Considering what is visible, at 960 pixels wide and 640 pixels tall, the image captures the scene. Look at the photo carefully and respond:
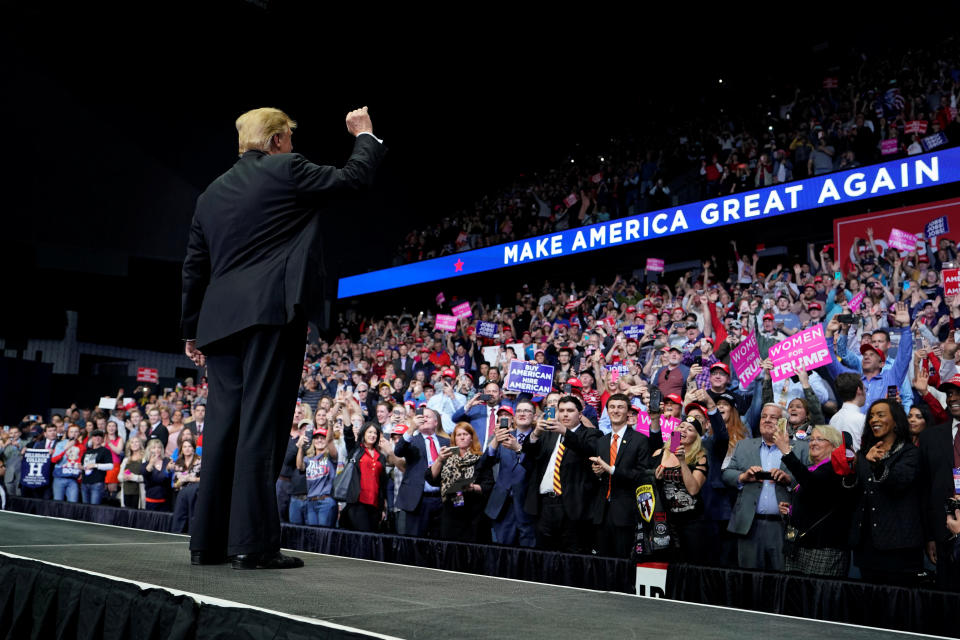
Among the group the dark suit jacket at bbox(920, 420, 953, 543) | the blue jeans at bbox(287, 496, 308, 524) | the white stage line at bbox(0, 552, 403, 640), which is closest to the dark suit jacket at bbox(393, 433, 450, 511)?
the blue jeans at bbox(287, 496, 308, 524)

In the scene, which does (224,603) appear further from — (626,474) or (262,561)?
(626,474)

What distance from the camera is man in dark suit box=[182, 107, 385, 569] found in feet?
7.54

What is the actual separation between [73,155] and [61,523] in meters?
17.2

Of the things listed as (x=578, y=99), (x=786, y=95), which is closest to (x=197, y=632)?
(x=786, y=95)

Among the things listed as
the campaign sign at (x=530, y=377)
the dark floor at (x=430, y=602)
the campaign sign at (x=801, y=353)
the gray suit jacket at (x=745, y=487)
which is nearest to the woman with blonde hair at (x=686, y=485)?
the gray suit jacket at (x=745, y=487)

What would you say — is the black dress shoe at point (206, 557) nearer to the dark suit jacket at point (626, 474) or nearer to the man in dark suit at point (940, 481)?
the dark suit jacket at point (626, 474)

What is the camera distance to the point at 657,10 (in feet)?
62.5

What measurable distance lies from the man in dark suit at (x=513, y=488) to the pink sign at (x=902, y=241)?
18.5 ft

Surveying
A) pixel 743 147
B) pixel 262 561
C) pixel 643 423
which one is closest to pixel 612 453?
pixel 643 423

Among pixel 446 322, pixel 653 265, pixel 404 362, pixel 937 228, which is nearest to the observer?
pixel 937 228

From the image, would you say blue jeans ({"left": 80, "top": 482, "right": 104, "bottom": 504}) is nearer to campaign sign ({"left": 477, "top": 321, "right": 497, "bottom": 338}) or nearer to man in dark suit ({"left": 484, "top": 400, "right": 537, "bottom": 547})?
campaign sign ({"left": 477, "top": 321, "right": 497, "bottom": 338})

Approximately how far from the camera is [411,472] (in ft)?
24.6

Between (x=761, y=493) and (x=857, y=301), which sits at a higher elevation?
(x=857, y=301)

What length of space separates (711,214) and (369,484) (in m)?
8.47
